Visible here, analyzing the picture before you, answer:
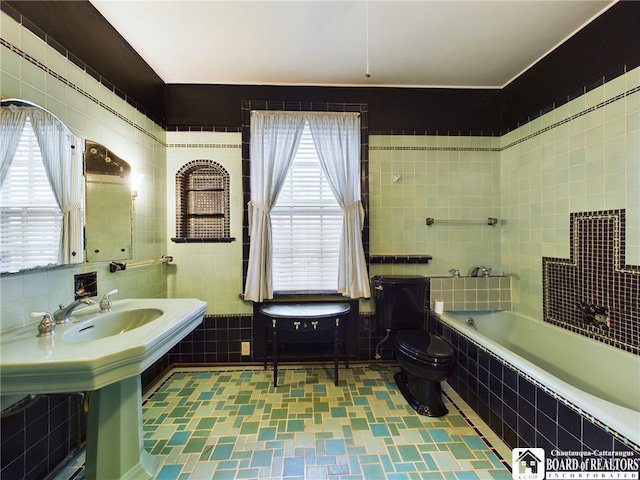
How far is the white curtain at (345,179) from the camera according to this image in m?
2.38

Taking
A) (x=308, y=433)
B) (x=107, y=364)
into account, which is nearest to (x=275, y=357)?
(x=308, y=433)

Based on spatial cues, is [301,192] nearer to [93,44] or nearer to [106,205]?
[106,205]

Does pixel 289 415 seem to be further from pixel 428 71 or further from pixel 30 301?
pixel 428 71

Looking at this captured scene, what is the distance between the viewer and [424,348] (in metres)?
1.80

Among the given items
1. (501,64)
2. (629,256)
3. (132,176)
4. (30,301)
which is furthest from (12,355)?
(501,64)

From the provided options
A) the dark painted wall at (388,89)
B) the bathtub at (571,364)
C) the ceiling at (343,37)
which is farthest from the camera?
the ceiling at (343,37)

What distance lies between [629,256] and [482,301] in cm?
107

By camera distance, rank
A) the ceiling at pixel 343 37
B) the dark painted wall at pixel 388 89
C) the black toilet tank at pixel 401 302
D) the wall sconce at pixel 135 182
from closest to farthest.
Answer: the dark painted wall at pixel 388 89 → the ceiling at pixel 343 37 → the wall sconce at pixel 135 182 → the black toilet tank at pixel 401 302

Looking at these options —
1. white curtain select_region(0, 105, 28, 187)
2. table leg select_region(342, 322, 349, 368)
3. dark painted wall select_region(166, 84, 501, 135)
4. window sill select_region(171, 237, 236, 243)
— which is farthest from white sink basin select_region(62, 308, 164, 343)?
dark painted wall select_region(166, 84, 501, 135)

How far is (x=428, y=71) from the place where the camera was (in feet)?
7.47

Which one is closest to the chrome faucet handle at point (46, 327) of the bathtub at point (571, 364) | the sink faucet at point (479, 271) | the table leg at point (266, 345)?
the table leg at point (266, 345)

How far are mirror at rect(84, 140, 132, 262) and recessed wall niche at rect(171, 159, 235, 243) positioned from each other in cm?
54

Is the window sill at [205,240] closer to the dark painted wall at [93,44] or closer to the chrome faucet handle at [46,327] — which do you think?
the dark painted wall at [93,44]

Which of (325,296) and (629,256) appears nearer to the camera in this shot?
(629,256)
